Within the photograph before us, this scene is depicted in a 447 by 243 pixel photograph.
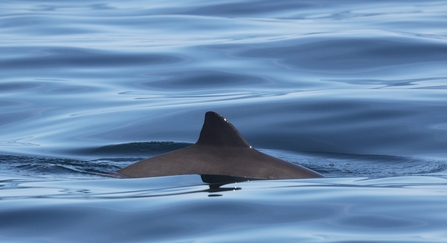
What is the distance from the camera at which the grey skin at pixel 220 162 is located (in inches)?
363

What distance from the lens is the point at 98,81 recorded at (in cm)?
1884

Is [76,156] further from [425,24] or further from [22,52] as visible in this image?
[425,24]

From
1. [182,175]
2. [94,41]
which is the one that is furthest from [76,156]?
[94,41]

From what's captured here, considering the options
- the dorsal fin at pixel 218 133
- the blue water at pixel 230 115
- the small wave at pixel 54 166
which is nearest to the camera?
the blue water at pixel 230 115

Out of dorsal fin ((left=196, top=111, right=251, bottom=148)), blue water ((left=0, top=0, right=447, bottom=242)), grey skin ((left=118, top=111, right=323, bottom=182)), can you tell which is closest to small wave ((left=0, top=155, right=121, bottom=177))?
blue water ((left=0, top=0, right=447, bottom=242))

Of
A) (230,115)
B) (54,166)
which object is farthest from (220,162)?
(230,115)

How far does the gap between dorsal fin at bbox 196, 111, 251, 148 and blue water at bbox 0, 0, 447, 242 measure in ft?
1.60

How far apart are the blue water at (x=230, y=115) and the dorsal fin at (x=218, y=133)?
1.60 ft

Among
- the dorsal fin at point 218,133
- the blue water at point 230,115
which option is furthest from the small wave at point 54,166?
the dorsal fin at point 218,133

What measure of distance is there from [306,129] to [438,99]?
9.46ft

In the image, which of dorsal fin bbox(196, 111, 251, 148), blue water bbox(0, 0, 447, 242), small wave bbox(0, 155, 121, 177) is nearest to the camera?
blue water bbox(0, 0, 447, 242)

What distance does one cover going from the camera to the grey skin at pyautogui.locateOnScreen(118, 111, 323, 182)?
9211mm

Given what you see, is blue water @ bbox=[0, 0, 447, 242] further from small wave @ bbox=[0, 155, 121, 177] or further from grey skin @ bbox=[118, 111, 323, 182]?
grey skin @ bbox=[118, 111, 323, 182]

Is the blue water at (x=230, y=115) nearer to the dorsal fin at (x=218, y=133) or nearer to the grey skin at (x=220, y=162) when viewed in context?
the grey skin at (x=220, y=162)
